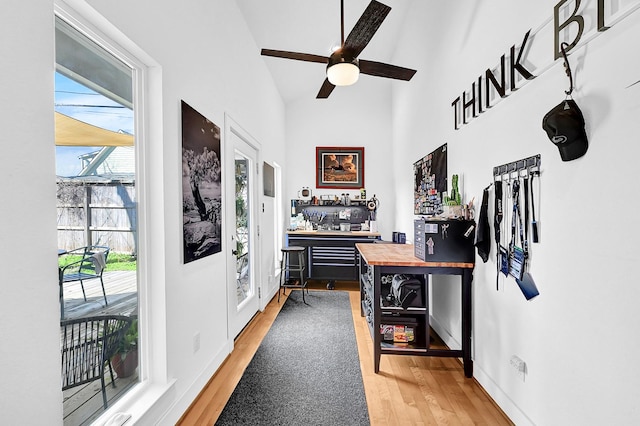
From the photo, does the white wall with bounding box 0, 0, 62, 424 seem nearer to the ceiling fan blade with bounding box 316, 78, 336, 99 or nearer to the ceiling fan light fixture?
the ceiling fan light fixture

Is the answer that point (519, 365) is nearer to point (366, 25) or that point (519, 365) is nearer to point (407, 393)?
point (407, 393)

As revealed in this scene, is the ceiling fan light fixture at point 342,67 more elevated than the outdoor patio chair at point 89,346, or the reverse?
the ceiling fan light fixture at point 342,67

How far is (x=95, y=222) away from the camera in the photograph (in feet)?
4.50

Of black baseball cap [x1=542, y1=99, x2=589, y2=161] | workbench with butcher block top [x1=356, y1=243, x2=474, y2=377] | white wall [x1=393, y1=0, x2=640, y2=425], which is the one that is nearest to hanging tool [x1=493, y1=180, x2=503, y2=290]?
white wall [x1=393, y1=0, x2=640, y2=425]

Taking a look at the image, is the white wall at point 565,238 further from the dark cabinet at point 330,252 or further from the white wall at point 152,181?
the dark cabinet at point 330,252

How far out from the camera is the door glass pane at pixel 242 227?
10.6 ft

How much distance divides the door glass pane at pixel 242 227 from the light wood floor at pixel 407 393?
0.69m

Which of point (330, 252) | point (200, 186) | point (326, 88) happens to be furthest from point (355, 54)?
point (330, 252)

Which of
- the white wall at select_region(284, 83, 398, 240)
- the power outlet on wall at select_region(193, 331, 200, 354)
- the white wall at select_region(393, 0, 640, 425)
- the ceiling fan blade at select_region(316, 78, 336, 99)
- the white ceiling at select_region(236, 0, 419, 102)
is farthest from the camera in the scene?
the white wall at select_region(284, 83, 398, 240)

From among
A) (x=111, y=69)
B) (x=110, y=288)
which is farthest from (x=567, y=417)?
(x=111, y=69)

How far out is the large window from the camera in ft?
4.00

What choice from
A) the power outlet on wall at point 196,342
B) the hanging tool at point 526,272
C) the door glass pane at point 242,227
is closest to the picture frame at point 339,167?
the door glass pane at point 242,227

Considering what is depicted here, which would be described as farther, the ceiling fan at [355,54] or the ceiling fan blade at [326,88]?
the ceiling fan blade at [326,88]

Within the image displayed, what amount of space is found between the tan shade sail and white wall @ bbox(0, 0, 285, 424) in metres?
0.19
